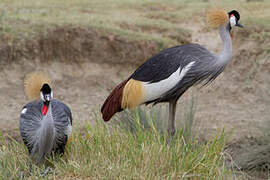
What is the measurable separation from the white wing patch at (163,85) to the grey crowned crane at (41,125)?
0.65 meters

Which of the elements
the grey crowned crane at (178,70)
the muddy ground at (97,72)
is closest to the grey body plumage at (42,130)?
the grey crowned crane at (178,70)

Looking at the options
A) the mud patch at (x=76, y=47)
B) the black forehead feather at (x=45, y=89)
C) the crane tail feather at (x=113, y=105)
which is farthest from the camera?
the mud patch at (x=76, y=47)

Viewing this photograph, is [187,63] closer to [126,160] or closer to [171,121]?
[171,121]

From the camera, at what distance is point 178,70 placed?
11.8 ft

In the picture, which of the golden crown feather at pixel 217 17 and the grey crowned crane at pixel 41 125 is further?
the golden crown feather at pixel 217 17

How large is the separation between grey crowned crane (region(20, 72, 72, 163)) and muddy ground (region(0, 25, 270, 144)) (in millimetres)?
2111

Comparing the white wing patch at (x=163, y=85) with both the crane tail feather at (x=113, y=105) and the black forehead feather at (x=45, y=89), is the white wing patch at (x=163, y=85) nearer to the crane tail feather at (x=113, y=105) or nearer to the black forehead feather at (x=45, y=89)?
the crane tail feather at (x=113, y=105)

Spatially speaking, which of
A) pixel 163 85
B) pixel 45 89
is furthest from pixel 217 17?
pixel 45 89

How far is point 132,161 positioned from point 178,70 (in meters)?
0.74

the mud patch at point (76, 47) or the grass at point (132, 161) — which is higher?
the mud patch at point (76, 47)

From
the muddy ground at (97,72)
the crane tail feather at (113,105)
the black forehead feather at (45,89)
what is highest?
the black forehead feather at (45,89)

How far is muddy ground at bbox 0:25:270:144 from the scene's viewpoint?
20.1ft

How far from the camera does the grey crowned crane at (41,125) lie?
135 inches

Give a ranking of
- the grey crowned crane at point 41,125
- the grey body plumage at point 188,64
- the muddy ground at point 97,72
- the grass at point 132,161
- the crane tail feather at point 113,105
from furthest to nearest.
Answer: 1. the muddy ground at point 97,72
2. the crane tail feather at point 113,105
3. the grey body plumage at point 188,64
4. the grey crowned crane at point 41,125
5. the grass at point 132,161
